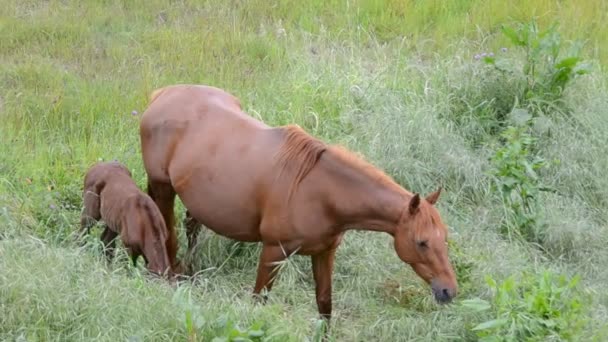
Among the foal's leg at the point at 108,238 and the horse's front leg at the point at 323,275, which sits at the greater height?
the horse's front leg at the point at 323,275

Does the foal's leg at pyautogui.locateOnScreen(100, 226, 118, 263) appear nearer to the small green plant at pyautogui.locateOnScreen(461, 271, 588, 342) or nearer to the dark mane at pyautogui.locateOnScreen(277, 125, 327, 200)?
the dark mane at pyautogui.locateOnScreen(277, 125, 327, 200)

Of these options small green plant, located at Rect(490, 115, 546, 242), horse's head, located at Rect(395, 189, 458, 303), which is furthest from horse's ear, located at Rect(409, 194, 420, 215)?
small green plant, located at Rect(490, 115, 546, 242)

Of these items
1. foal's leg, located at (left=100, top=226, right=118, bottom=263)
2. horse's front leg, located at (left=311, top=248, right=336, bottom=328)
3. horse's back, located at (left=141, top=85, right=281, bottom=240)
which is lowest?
foal's leg, located at (left=100, top=226, right=118, bottom=263)

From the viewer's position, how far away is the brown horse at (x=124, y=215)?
6.07 m

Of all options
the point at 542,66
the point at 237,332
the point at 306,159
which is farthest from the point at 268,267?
the point at 542,66

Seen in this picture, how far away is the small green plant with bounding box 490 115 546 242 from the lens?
7.04 meters

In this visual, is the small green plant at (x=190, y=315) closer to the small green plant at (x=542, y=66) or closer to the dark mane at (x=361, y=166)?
the dark mane at (x=361, y=166)

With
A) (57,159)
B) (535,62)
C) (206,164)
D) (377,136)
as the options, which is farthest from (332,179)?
(535,62)

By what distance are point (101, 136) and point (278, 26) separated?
296 cm

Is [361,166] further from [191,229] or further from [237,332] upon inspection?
[191,229]

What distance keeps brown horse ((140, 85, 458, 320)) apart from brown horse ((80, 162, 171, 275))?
23 centimetres

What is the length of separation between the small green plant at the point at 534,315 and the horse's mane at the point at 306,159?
0.93m

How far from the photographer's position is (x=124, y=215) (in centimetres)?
617

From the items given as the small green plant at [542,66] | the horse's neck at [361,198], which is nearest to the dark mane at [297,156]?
the horse's neck at [361,198]
